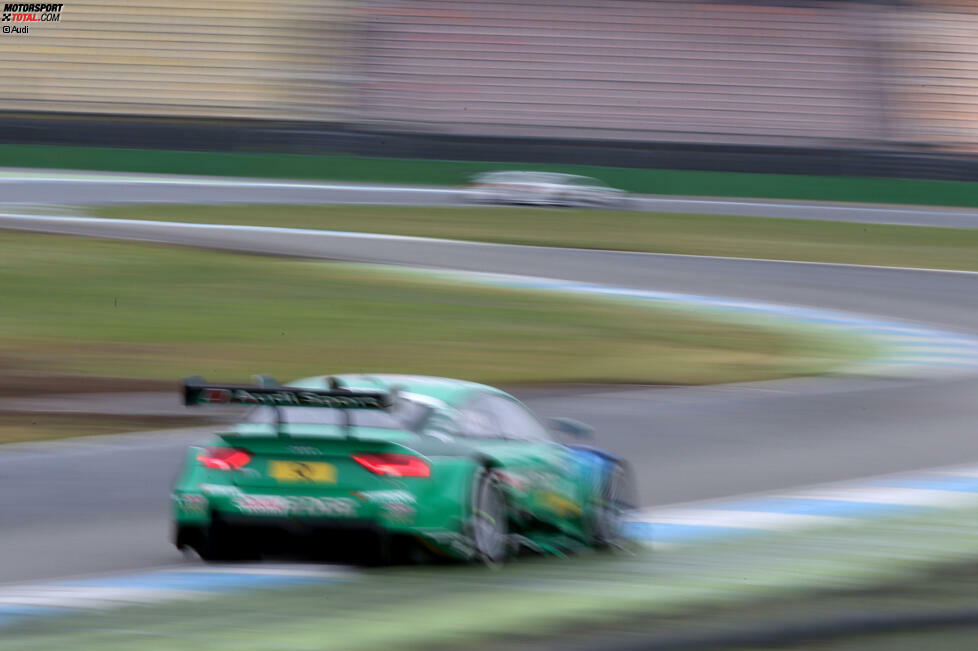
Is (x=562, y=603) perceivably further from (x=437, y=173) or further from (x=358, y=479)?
(x=437, y=173)

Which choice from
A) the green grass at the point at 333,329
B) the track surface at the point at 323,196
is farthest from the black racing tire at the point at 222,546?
the track surface at the point at 323,196

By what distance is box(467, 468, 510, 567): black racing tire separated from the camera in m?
6.00

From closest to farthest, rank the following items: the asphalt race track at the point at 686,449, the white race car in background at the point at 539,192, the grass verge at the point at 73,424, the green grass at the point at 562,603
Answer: the green grass at the point at 562,603 → the asphalt race track at the point at 686,449 → the grass verge at the point at 73,424 → the white race car in background at the point at 539,192

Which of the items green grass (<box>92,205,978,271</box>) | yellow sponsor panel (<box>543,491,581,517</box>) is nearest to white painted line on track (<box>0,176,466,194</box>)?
green grass (<box>92,205,978,271</box>)

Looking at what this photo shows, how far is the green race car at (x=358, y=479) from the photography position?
19.3 ft

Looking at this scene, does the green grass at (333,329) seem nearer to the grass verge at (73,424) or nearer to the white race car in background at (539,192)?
the grass verge at (73,424)

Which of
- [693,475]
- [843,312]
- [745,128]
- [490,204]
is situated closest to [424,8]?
[745,128]

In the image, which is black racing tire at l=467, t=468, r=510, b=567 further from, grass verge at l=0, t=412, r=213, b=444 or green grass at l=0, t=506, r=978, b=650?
grass verge at l=0, t=412, r=213, b=444

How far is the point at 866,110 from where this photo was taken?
42562mm

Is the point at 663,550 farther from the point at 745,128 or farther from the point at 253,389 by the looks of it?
the point at 745,128

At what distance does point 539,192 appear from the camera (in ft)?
109

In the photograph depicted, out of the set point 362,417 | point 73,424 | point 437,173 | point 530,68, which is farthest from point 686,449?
point 530,68

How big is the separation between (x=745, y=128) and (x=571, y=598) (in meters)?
37.5

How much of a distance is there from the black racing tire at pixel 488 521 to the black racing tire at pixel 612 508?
2.80 ft
